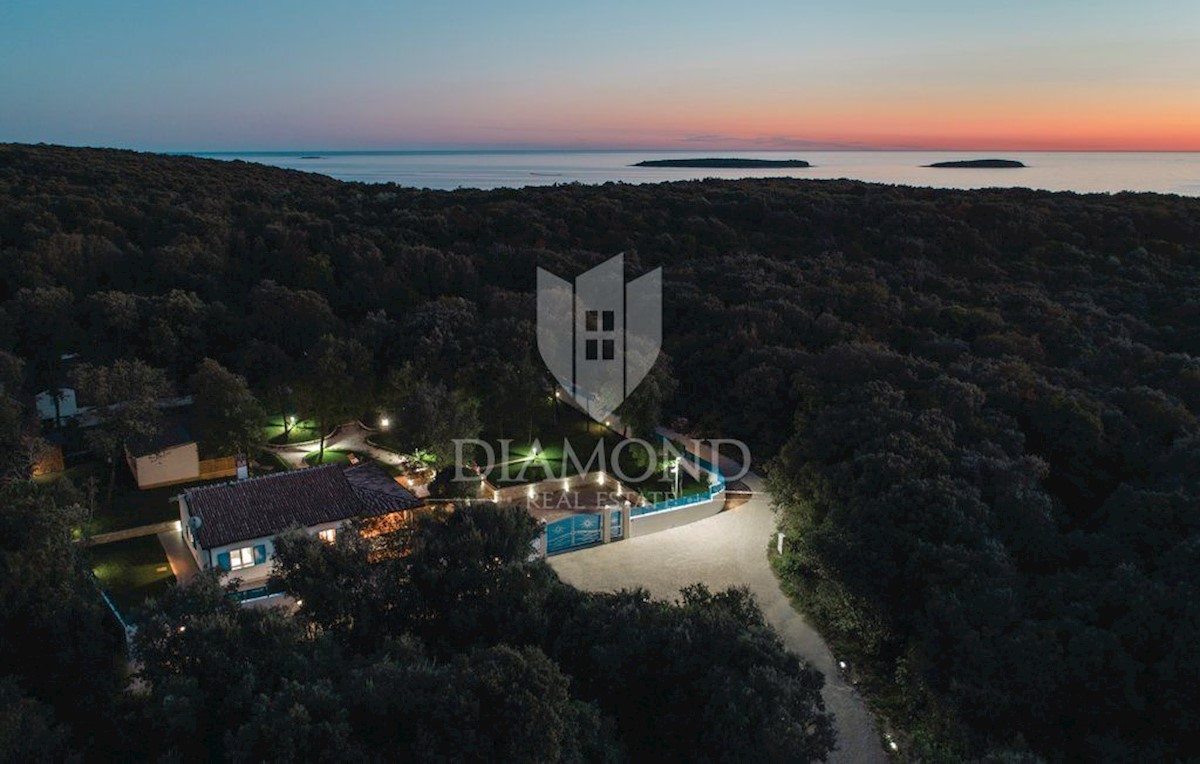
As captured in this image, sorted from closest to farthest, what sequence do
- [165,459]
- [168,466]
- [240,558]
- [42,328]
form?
[240,558] < [165,459] < [168,466] < [42,328]

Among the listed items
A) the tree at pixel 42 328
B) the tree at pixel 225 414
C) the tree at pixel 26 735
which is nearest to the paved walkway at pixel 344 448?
the tree at pixel 225 414

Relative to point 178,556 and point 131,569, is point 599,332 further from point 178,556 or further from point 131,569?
point 131,569

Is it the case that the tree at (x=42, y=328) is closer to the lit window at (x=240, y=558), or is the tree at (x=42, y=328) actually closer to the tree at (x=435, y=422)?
the tree at (x=435, y=422)

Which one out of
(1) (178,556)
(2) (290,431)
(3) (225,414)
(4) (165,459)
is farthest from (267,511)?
(2) (290,431)

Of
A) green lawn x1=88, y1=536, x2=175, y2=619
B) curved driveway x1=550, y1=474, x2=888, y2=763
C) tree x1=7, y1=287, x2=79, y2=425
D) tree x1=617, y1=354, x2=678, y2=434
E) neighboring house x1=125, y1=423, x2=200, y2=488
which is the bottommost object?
curved driveway x1=550, y1=474, x2=888, y2=763

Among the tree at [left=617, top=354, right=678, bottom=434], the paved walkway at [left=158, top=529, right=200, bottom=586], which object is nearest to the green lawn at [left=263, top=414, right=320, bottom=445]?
the paved walkway at [left=158, top=529, right=200, bottom=586]

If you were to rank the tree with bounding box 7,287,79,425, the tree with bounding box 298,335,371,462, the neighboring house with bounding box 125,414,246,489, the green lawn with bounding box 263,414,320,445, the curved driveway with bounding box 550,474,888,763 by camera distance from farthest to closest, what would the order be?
the tree with bounding box 7,287,79,425, the green lawn with bounding box 263,414,320,445, the tree with bounding box 298,335,371,462, the neighboring house with bounding box 125,414,246,489, the curved driveway with bounding box 550,474,888,763

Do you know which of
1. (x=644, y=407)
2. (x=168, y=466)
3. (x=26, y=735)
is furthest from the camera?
(x=644, y=407)

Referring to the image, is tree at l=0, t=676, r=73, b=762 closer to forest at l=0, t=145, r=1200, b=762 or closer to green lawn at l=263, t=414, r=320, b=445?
forest at l=0, t=145, r=1200, b=762
